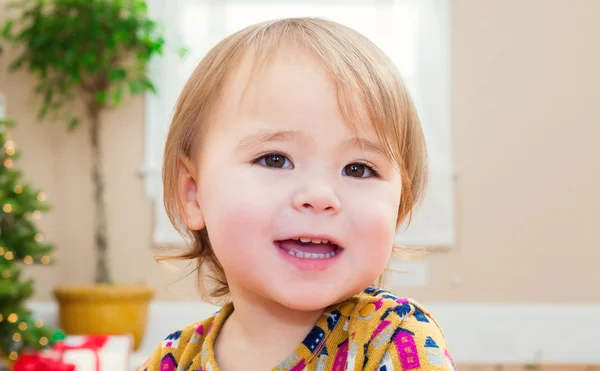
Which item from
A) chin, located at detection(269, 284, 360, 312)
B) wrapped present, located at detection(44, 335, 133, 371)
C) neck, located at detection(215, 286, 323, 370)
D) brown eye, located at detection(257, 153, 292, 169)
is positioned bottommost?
wrapped present, located at detection(44, 335, 133, 371)

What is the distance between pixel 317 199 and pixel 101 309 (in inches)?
139

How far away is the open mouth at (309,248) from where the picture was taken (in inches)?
31.1

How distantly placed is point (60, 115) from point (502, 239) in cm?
271

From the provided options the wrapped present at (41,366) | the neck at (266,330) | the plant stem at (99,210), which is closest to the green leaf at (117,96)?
the plant stem at (99,210)

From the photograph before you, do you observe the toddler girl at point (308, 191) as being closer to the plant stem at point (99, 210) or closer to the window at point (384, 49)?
the plant stem at point (99, 210)

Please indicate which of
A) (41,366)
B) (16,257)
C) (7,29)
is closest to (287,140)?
(41,366)

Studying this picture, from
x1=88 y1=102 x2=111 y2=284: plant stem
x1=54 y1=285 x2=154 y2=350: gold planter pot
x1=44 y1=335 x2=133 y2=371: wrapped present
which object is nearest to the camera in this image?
x1=44 y1=335 x2=133 y2=371: wrapped present

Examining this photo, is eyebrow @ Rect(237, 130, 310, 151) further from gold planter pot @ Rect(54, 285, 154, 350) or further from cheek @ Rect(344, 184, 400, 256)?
gold planter pot @ Rect(54, 285, 154, 350)

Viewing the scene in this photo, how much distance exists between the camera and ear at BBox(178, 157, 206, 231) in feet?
3.19

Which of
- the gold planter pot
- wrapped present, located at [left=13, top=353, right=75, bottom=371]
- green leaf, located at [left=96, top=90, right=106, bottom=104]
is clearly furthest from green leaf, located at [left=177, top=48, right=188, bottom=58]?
wrapped present, located at [left=13, top=353, right=75, bottom=371]

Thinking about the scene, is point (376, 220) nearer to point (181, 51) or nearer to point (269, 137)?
point (269, 137)

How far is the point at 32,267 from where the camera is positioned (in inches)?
184

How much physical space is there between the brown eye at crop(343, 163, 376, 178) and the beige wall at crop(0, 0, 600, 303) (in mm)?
3919

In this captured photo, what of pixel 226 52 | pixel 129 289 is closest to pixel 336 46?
pixel 226 52
